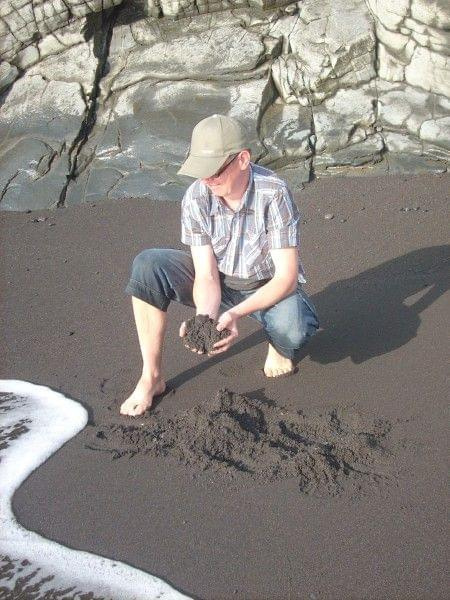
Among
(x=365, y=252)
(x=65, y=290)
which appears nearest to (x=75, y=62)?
(x=65, y=290)

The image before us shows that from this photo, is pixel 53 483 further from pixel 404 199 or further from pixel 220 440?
pixel 404 199

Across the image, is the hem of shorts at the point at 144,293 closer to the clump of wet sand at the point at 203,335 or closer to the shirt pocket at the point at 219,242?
the clump of wet sand at the point at 203,335

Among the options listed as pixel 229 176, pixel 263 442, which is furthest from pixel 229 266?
pixel 263 442

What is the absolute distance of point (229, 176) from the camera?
3.61 metres

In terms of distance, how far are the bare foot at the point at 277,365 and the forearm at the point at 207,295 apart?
0.49 metres

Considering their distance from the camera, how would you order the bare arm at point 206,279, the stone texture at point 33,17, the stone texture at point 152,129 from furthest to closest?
the stone texture at point 33,17 → the stone texture at point 152,129 → the bare arm at point 206,279

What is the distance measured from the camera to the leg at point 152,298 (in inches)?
151

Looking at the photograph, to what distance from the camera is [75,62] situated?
867 cm

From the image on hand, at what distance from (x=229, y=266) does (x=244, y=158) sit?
62 centimetres

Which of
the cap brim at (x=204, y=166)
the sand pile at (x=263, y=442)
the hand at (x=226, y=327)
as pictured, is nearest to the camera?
the sand pile at (x=263, y=442)

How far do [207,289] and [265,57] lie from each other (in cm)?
504

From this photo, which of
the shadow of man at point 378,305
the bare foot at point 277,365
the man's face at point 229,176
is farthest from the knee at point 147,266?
the shadow of man at point 378,305

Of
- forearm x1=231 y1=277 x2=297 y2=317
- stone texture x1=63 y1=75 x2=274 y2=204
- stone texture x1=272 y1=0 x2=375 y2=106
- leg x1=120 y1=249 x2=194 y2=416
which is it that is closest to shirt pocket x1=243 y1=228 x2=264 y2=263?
forearm x1=231 y1=277 x2=297 y2=317

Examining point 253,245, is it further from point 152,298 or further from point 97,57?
point 97,57
